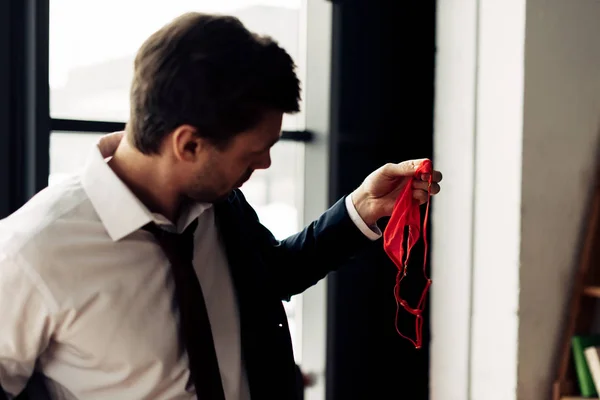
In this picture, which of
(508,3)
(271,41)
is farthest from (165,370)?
(508,3)

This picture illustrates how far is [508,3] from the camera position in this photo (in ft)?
6.74

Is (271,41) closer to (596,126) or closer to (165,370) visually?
(165,370)

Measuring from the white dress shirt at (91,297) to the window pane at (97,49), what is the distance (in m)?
0.77

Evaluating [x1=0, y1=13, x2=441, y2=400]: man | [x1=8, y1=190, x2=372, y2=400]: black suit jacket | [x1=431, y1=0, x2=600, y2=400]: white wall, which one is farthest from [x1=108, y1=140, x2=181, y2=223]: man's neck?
[x1=431, y1=0, x2=600, y2=400]: white wall

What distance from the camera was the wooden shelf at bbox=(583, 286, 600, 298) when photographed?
202 centimetres

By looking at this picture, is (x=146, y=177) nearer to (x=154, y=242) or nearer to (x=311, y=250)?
(x=154, y=242)

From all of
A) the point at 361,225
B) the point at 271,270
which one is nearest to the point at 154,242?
the point at 271,270

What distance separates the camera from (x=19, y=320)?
1.03m

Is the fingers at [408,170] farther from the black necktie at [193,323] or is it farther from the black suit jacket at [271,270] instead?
the black necktie at [193,323]

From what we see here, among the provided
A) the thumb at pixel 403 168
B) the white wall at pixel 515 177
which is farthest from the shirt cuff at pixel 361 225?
the white wall at pixel 515 177

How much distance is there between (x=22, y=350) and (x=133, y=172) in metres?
0.34

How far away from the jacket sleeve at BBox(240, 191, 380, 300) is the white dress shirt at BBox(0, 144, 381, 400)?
0.79 feet

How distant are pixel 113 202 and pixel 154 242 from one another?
0.10 metres

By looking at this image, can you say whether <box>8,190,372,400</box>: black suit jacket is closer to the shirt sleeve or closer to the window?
the shirt sleeve
